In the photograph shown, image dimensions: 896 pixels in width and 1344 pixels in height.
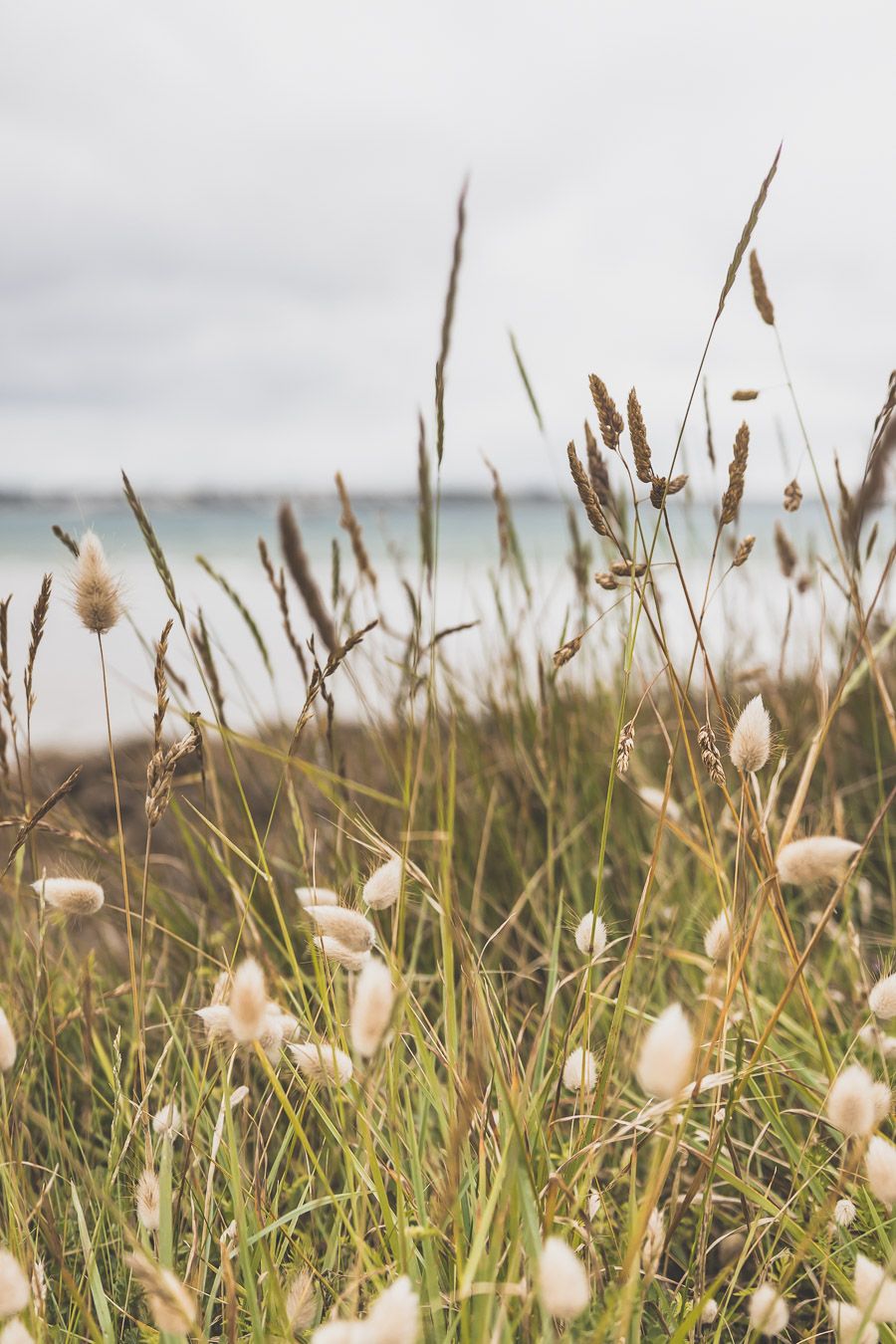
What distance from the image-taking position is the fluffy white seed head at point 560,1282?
1.51ft

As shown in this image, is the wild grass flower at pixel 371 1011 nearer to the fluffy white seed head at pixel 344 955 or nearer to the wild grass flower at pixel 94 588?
the fluffy white seed head at pixel 344 955

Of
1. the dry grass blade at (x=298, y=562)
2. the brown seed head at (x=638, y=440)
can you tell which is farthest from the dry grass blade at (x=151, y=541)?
the brown seed head at (x=638, y=440)

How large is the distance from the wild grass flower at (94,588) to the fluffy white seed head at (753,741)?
61cm

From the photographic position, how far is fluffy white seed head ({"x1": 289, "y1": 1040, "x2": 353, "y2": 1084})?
0.71 m

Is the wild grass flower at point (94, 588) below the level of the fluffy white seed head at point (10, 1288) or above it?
above

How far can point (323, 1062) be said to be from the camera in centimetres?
A: 71

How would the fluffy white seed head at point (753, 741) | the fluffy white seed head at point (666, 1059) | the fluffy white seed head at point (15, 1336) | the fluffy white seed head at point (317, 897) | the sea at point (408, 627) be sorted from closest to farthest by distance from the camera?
the fluffy white seed head at point (666, 1059) < the fluffy white seed head at point (15, 1336) < the fluffy white seed head at point (753, 741) < the fluffy white seed head at point (317, 897) < the sea at point (408, 627)

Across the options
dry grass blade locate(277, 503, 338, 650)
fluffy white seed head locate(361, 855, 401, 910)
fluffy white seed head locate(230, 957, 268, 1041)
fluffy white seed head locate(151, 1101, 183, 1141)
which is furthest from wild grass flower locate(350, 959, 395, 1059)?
dry grass blade locate(277, 503, 338, 650)

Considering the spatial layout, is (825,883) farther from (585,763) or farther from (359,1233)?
(359,1233)

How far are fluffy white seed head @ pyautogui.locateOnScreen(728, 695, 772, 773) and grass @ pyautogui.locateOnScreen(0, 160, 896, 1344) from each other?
49 mm

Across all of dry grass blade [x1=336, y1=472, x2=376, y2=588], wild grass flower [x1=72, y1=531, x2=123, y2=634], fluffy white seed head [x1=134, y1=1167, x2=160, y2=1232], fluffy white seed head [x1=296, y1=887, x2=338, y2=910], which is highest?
dry grass blade [x1=336, y1=472, x2=376, y2=588]

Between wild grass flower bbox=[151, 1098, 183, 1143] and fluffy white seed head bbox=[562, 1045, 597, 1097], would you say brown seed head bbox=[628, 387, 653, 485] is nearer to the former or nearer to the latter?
fluffy white seed head bbox=[562, 1045, 597, 1097]

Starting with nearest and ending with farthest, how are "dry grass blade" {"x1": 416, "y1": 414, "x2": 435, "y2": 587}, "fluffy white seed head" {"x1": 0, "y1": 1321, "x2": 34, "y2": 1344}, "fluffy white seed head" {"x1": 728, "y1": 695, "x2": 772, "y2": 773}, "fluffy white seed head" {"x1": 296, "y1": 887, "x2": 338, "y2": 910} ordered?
"fluffy white seed head" {"x1": 0, "y1": 1321, "x2": 34, "y2": 1344}
"fluffy white seed head" {"x1": 728, "y1": 695, "x2": 772, "y2": 773}
"fluffy white seed head" {"x1": 296, "y1": 887, "x2": 338, "y2": 910}
"dry grass blade" {"x1": 416, "y1": 414, "x2": 435, "y2": 587}

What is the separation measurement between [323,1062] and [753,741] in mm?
427
